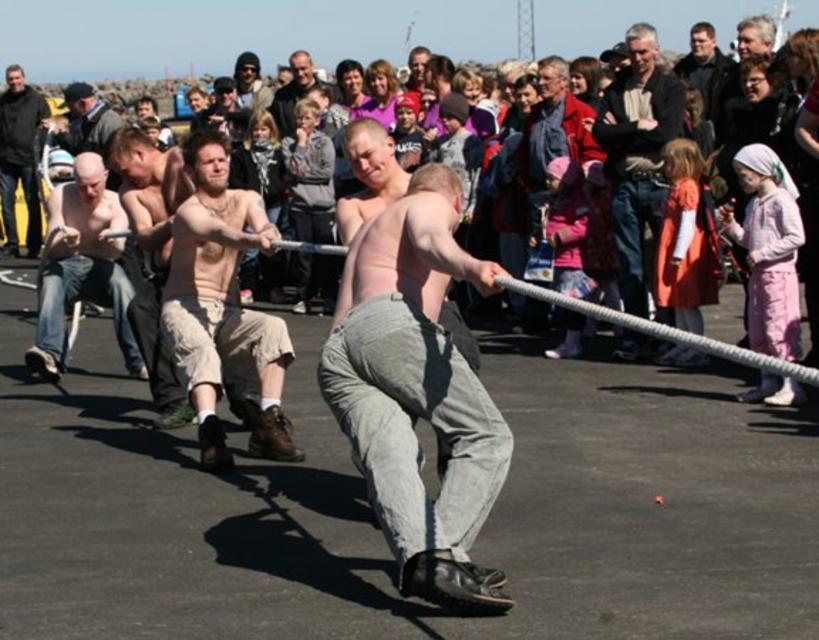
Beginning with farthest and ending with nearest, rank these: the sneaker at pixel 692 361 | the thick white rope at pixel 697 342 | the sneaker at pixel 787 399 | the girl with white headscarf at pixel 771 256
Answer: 1. the sneaker at pixel 692 361
2. the girl with white headscarf at pixel 771 256
3. the sneaker at pixel 787 399
4. the thick white rope at pixel 697 342

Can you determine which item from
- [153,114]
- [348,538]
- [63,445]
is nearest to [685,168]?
[63,445]

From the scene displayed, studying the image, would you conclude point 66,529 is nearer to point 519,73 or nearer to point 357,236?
point 357,236

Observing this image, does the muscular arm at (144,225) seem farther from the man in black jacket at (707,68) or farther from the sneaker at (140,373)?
the man in black jacket at (707,68)

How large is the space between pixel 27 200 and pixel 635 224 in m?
11.0

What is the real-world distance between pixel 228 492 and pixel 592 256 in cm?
508

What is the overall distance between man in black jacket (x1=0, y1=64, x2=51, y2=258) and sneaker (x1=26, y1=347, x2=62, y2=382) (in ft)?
30.8

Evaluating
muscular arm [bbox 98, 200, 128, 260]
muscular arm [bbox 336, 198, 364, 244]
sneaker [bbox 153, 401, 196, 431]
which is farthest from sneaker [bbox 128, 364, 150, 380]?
muscular arm [bbox 336, 198, 364, 244]

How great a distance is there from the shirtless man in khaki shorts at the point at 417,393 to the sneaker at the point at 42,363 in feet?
19.4

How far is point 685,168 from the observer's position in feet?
40.6

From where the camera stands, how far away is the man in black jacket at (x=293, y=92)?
17734mm

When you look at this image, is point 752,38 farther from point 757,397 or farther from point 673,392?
point 757,397

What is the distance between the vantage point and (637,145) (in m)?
12.8

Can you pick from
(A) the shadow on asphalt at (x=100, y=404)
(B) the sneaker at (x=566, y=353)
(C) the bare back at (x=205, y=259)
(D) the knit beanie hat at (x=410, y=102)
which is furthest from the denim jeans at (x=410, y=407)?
(D) the knit beanie hat at (x=410, y=102)

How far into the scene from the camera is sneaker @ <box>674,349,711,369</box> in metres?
12.5
